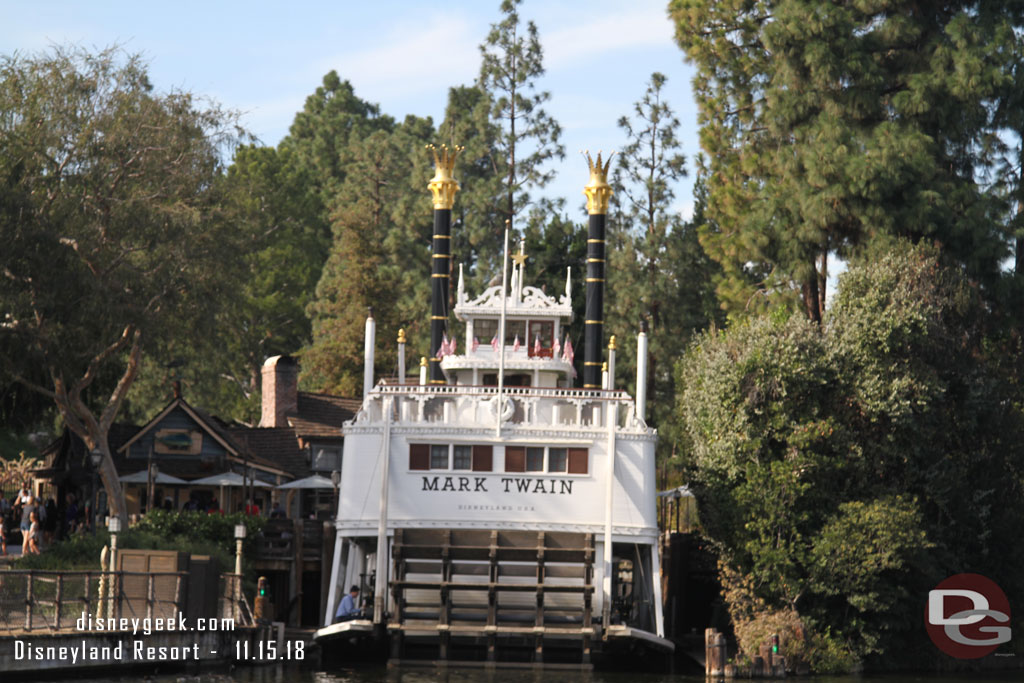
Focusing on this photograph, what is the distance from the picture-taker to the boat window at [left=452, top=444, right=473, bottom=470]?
1213 inches

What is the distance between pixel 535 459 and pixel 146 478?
13460mm

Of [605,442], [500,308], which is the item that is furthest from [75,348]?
[605,442]

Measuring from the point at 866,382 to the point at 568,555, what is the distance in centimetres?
824

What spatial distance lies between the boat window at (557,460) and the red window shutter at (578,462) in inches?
5.2

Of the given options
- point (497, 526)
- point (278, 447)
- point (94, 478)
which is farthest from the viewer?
point (278, 447)

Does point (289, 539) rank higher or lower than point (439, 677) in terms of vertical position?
higher

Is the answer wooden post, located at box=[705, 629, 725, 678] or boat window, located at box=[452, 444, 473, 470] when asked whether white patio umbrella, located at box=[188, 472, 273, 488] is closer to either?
boat window, located at box=[452, 444, 473, 470]

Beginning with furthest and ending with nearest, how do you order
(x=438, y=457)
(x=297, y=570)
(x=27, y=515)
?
1. (x=297, y=570)
2. (x=27, y=515)
3. (x=438, y=457)

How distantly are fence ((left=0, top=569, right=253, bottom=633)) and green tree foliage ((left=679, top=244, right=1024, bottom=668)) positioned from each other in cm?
1232

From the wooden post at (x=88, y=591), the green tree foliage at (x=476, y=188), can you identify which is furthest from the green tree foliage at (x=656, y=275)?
the wooden post at (x=88, y=591)

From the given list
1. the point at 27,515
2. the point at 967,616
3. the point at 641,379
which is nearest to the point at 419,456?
the point at 641,379

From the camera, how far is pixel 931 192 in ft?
123

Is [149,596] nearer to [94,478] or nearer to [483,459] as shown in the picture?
[483,459]

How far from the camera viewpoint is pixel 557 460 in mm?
30922
